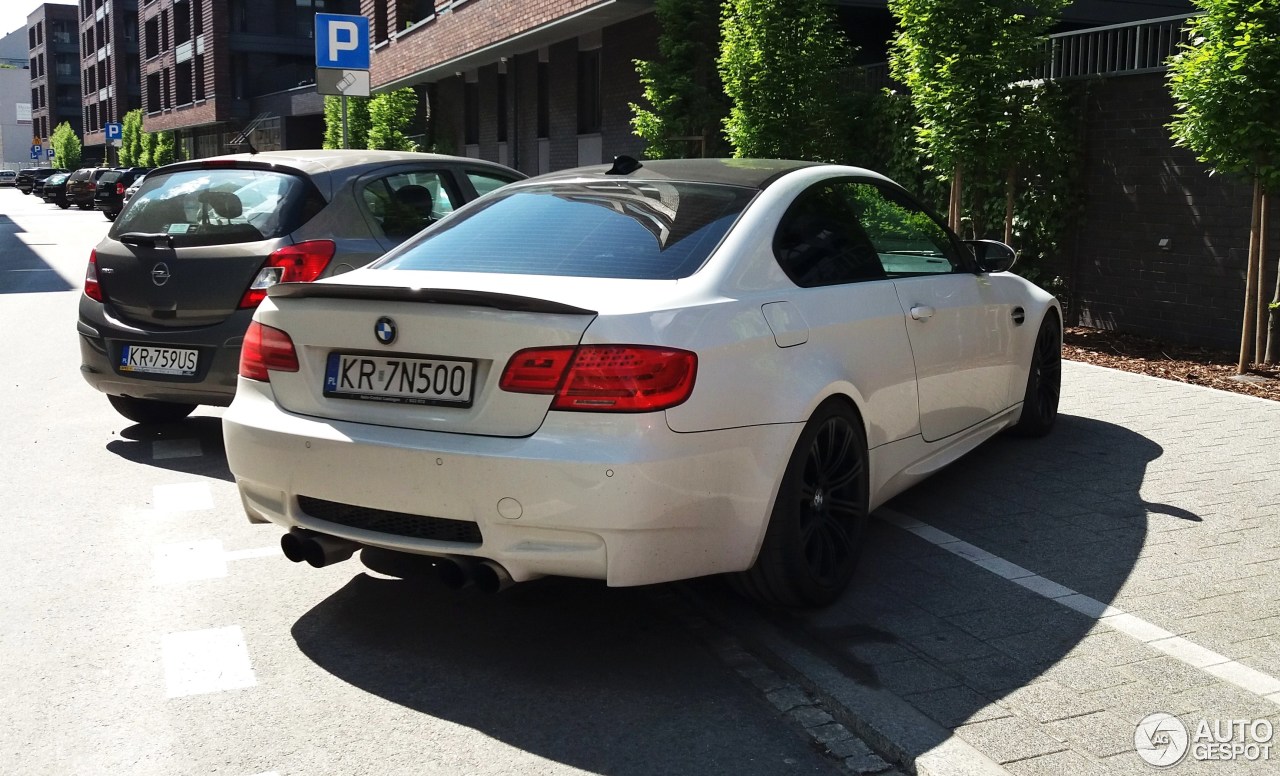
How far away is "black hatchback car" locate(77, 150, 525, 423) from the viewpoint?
6.88 meters

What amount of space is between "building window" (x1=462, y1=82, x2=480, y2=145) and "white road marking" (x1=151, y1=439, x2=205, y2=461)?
26.2 m

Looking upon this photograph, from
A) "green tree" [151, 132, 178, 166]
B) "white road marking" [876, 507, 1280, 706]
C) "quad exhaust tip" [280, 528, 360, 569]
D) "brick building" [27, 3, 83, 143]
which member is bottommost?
"white road marking" [876, 507, 1280, 706]

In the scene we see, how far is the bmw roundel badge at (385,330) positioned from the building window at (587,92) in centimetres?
2153

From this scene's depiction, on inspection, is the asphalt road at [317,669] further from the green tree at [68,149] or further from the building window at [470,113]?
the green tree at [68,149]

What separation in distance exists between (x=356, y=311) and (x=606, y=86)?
20.3 meters

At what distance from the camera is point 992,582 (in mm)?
4836

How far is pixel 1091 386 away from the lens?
902 centimetres

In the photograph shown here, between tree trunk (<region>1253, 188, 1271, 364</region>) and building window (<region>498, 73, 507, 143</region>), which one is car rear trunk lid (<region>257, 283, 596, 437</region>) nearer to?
tree trunk (<region>1253, 188, 1271, 364</region>)

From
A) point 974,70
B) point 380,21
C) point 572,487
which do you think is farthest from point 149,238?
point 380,21

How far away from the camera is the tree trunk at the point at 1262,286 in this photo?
9.16 meters

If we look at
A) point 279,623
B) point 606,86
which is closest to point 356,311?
point 279,623

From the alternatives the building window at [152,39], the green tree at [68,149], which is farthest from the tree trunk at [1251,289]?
the green tree at [68,149]

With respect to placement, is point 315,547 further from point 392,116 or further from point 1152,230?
point 392,116

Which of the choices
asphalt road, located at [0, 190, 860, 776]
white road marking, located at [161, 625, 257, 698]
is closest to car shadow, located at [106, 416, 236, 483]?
asphalt road, located at [0, 190, 860, 776]
